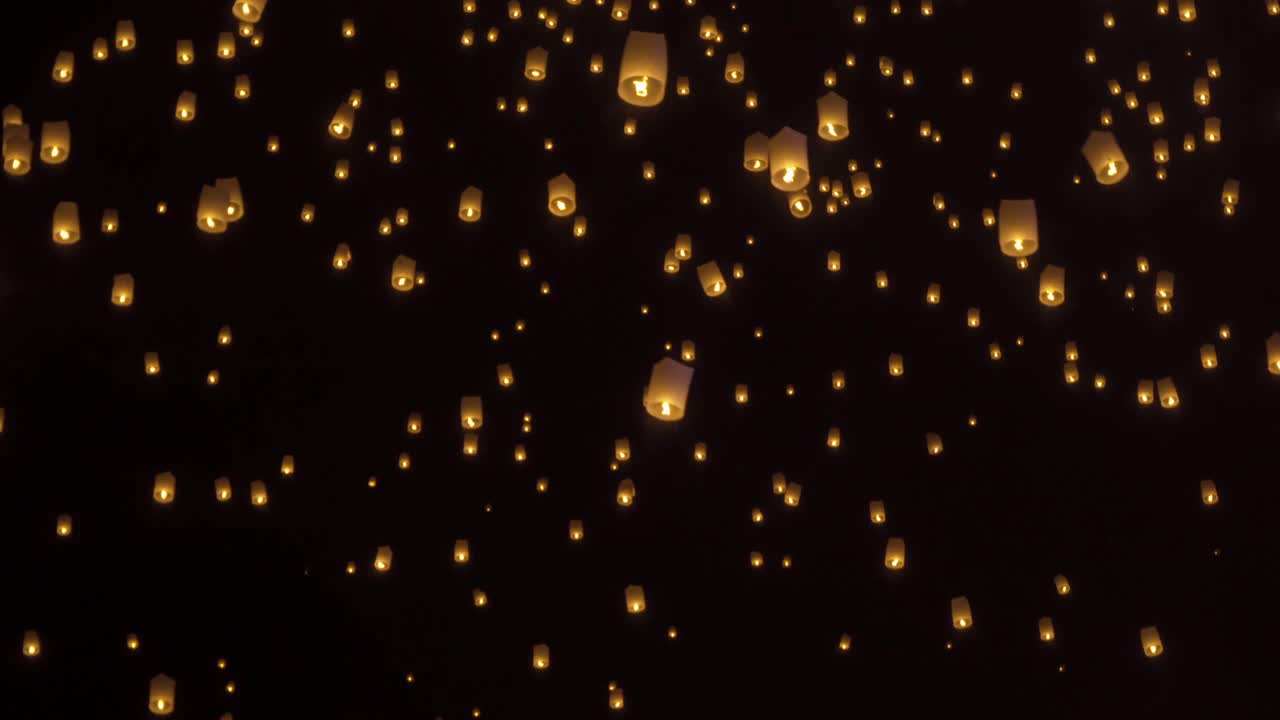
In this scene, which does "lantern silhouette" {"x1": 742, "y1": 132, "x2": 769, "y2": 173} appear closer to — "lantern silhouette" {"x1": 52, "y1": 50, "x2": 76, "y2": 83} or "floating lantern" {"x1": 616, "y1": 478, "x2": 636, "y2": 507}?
"floating lantern" {"x1": 616, "y1": 478, "x2": 636, "y2": 507}

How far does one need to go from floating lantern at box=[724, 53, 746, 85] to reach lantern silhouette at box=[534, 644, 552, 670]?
8.00 ft

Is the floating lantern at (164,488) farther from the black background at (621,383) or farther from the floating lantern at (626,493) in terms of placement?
the floating lantern at (626,493)

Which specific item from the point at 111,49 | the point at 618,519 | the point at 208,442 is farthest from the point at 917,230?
the point at 111,49

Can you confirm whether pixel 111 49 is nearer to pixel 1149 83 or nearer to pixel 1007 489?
pixel 1007 489

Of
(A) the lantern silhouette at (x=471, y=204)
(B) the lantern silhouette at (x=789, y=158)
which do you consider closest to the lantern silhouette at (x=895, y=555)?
(B) the lantern silhouette at (x=789, y=158)

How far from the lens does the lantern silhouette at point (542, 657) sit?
14.8ft

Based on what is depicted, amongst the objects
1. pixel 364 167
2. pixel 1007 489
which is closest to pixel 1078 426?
pixel 1007 489

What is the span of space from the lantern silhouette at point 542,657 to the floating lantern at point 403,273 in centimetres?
143

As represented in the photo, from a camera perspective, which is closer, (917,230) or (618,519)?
(618,519)

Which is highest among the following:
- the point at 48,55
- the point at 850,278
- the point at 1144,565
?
the point at 48,55

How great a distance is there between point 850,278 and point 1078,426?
3.47 feet

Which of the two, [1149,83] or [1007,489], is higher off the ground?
[1149,83]

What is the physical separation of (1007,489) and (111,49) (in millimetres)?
4050

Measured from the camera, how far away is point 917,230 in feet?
16.9
